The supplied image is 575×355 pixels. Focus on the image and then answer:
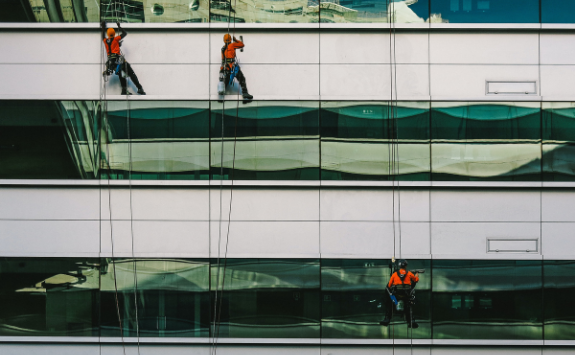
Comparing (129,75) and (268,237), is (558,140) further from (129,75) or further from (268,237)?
(129,75)

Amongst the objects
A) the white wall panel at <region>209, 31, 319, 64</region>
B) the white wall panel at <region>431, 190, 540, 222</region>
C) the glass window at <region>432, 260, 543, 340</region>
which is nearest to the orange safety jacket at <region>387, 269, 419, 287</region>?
the glass window at <region>432, 260, 543, 340</region>

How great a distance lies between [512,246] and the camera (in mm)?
9492

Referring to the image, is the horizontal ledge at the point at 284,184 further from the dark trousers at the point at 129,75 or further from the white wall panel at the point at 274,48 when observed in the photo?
the white wall panel at the point at 274,48

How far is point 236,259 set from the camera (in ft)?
31.3

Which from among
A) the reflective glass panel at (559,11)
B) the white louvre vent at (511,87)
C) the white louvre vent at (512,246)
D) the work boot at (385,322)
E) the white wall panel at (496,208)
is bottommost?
the work boot at (385,322)

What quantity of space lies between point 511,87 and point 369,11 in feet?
11.7

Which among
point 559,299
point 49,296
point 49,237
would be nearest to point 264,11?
point 49,237

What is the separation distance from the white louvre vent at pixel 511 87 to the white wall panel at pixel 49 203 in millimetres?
9077

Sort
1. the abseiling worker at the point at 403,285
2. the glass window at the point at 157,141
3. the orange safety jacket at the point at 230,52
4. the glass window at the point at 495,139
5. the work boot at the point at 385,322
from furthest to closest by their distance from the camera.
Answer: the glass window at the point at 157,141 < the glass window at the point at 495,139 < the work boot at the point at 385,322 < the orange safety jacket at the point at 230,52 < the abseiling worker at the point at 403,285

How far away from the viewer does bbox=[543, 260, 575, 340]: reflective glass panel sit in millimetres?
9453

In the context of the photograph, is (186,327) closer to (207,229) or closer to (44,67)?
(207,229)

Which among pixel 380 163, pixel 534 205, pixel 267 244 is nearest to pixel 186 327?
pixel 267 244

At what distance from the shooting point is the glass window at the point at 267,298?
31.2 feet

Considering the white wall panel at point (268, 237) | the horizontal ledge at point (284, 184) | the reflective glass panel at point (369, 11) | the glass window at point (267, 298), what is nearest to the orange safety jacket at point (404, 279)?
the glass window at point (267, 298)
